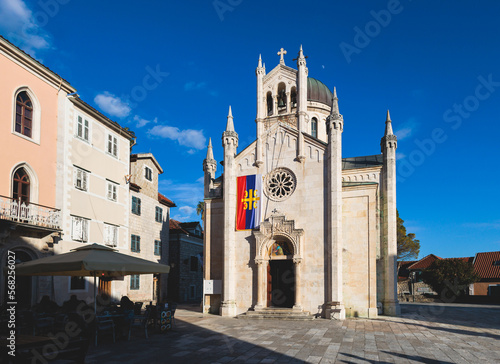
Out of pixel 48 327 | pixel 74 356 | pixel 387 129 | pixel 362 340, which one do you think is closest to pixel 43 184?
pixel 48 327

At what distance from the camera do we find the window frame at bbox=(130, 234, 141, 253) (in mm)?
29917

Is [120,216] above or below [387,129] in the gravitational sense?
below

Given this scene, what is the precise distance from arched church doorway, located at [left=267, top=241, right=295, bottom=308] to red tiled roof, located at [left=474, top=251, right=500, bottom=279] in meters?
37.3

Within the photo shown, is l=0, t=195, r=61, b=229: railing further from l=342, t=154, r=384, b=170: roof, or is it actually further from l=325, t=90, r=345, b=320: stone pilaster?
l=342, t=154, r=384, b=170: roof

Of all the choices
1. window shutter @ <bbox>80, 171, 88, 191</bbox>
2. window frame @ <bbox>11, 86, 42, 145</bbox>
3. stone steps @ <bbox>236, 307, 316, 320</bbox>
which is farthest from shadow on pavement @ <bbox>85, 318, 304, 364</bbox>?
window frame @ <bbox>11, 86, 42, 145</bbox>

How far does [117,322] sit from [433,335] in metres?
12.4

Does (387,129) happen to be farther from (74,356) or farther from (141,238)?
(74,356)

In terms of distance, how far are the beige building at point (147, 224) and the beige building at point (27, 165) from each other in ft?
25.6

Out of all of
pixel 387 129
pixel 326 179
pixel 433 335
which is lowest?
pixel 433 335

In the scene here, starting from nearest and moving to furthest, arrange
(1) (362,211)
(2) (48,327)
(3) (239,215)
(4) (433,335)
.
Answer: (2) (48,327)
(4) (433,335)
(1) (362,211)
(3) (239,215)

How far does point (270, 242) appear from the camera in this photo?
25.1 meters

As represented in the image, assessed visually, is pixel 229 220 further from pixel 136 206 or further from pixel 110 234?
pixel 136 206

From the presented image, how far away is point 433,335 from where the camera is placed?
54.7ft

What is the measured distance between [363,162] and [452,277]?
2508cm
